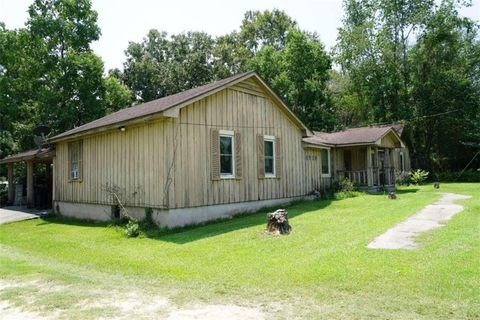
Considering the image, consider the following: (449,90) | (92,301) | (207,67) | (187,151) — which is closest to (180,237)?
(187,151)

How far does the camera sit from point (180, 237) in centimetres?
995

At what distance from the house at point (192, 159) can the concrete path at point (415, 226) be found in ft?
17.4

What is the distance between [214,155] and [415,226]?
616 cm

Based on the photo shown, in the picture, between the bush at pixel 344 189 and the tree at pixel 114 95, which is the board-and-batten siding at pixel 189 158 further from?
the tree at pixel 114 95

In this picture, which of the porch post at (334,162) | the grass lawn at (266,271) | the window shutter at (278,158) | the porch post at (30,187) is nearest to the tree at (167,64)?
the porch post at (30,187)

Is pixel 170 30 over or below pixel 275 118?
over

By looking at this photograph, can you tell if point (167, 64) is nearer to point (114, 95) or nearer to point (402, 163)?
point (114, 95)

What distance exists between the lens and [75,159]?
15805 mm

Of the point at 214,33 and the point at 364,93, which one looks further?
the point at 214,33

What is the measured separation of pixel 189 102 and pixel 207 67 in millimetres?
33096

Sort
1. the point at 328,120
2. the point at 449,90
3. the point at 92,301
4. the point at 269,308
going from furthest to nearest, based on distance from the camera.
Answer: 1. the point at 328,120
2. the point at 449,90
3. the point at 92,301
4. the point at 269,308

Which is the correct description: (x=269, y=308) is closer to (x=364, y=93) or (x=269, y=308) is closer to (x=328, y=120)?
(x=328, y=120)

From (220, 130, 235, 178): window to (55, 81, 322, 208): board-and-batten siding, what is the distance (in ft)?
0.70

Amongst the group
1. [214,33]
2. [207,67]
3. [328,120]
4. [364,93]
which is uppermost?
[214,33]
